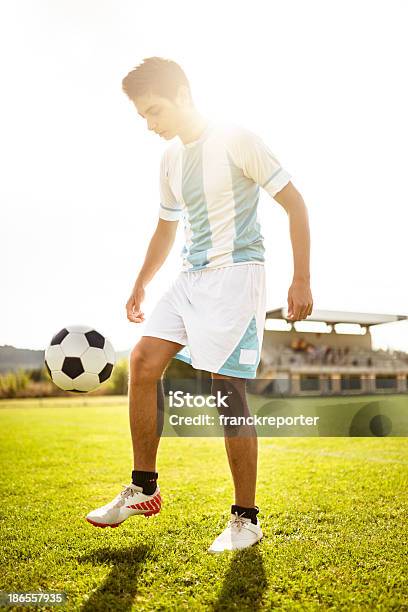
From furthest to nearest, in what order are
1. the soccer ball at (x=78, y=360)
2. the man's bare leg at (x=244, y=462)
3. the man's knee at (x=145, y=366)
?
the soccer ball at (x=78, y=360), the man's knee at (x=145, y=366), the man's bare leg at (x=244, y=462)

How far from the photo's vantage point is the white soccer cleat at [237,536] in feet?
8.21

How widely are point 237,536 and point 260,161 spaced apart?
1789 mm

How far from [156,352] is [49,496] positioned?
1735 millimetres

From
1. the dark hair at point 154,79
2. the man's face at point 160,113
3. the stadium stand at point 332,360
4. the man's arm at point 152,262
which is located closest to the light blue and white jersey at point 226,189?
the man's face at point 160,113

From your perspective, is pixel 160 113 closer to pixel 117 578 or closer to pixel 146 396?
pixel 146 396

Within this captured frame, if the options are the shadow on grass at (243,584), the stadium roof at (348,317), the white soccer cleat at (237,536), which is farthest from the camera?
the stadium roof at (348,317)

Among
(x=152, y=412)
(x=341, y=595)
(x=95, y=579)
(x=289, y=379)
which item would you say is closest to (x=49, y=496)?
(x=152, y=412)

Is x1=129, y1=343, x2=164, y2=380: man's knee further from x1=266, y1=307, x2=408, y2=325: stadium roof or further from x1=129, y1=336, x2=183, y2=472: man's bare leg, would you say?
x1=266, y1=307, x2=408, y2=325: stadium roof

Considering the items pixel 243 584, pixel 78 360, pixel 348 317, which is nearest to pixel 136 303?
pixel 78 360

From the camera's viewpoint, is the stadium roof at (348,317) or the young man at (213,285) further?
the stadium roof at (348,317)

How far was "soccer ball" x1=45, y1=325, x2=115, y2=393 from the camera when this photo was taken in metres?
3.54

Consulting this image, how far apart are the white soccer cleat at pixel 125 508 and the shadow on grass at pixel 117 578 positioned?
0.16 metres

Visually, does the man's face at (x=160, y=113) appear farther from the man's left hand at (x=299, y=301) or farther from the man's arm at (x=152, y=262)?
the man's left hand at (x=299, y=301)

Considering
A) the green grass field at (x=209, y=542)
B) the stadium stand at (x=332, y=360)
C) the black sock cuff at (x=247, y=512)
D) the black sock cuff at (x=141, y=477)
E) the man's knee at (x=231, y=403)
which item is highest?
the man's knee at (x=231, y=403)
